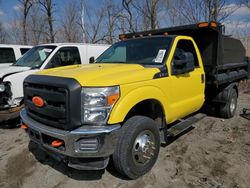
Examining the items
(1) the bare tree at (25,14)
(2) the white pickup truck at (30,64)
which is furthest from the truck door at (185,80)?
(1) the bare tree at (25,14)

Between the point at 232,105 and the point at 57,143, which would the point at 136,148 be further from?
the point at 232,105

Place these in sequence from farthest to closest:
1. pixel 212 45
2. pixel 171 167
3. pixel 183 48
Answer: pixel 212 45 < pixel 183 48 < pixel 171 167

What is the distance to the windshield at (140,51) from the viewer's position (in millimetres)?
4248

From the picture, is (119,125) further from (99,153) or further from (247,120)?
(247,120)

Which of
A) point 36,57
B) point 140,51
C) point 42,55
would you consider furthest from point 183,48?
point 36,57

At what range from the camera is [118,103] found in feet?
10.5

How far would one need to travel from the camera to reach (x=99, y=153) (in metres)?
3.10

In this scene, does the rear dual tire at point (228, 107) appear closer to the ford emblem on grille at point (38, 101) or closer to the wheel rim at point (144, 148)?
Result: the wheel rim at point (144, 148)

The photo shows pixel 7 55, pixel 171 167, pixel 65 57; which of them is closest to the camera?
pixel 171 167

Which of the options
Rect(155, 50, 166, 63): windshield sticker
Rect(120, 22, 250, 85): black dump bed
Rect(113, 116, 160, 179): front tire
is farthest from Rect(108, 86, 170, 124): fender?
Rect(120, 22, 250, 85): black dump bed

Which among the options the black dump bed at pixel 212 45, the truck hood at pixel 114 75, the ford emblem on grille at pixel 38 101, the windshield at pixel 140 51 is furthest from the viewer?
the black dump bed at pixel 212 45

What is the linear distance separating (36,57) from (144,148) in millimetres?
4557

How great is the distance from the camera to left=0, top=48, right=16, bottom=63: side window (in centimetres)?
993

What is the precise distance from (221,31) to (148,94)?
120 inches
